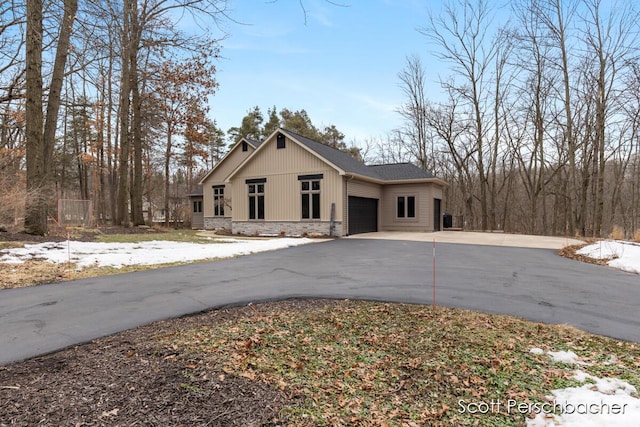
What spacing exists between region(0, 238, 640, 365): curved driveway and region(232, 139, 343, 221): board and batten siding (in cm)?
845

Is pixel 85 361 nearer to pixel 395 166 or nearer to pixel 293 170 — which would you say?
pixel 293 170

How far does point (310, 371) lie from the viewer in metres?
3.11

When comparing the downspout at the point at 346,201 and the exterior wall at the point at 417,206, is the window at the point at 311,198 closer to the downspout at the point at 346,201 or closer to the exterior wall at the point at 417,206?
the downspout at the point at 346,201

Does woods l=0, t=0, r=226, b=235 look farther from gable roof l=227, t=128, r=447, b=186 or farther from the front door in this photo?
the front door

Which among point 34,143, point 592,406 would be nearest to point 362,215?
point 34,143

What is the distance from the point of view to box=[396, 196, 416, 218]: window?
20972 mm

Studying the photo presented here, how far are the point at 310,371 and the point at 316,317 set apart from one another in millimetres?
1476

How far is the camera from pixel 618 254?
9.97 meters

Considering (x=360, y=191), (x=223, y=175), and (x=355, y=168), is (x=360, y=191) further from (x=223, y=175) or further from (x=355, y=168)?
(x=223, y=175)

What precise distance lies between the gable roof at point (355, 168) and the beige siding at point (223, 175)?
4.16m

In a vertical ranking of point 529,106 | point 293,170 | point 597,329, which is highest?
point 529,106

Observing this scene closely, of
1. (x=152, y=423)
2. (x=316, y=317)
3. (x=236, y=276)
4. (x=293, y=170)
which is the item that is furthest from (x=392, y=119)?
(x=152, y=423)

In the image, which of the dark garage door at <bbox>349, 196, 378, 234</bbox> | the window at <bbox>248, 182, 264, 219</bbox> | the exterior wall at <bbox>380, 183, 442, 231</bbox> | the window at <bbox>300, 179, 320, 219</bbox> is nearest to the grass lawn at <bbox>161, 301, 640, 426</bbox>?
the window at <bbox>300, 179, 320, 219</bbox>

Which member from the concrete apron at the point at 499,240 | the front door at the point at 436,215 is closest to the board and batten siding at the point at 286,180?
the concrete apron at the point at 499,240
